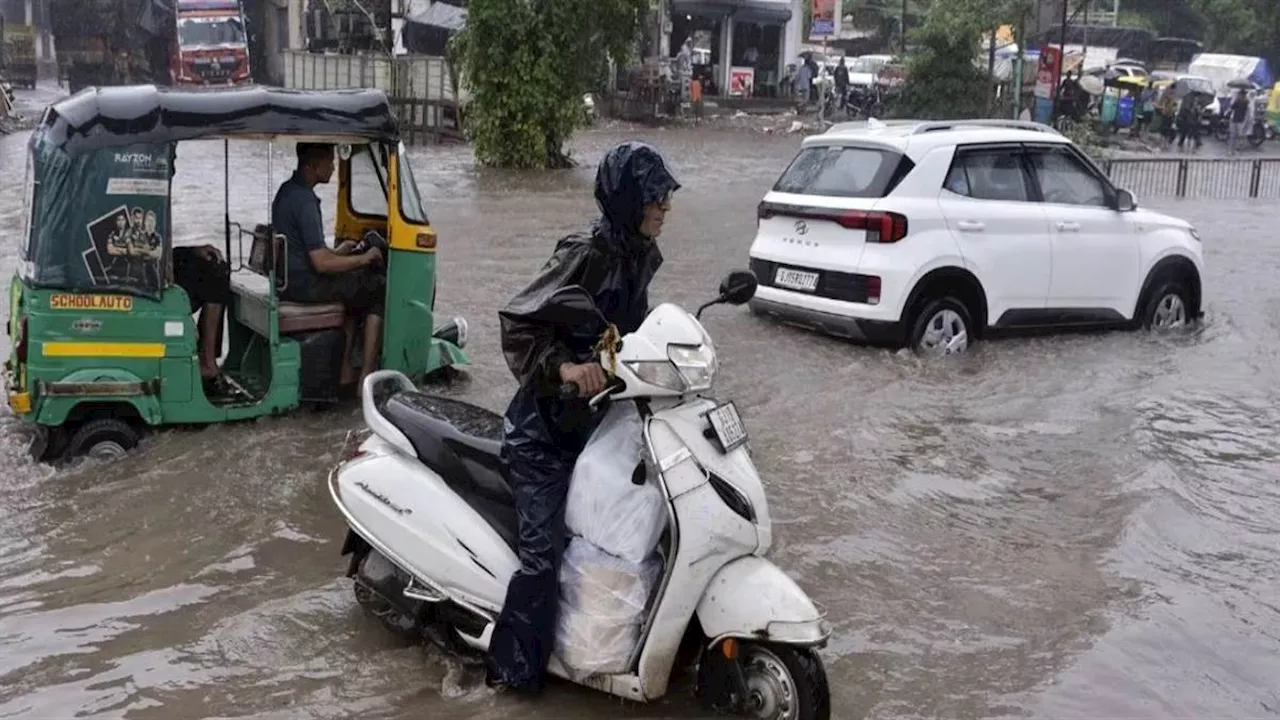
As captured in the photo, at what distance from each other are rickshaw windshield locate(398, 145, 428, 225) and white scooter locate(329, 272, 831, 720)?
3.40 meters

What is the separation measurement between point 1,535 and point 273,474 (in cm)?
135

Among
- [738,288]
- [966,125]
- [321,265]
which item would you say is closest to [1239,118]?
[966,125]

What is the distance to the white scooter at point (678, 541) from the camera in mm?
4117

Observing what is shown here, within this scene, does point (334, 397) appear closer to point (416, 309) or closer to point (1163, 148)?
point (416, 309)

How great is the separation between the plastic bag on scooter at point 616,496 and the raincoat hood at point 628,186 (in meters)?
0.56

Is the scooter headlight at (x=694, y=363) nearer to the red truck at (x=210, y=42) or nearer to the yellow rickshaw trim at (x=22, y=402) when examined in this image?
the yellow rickshaw trim at (x=22, y=402)

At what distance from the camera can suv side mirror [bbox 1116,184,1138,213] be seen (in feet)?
34.4

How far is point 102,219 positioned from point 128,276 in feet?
1.04

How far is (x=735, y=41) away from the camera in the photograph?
4497cm

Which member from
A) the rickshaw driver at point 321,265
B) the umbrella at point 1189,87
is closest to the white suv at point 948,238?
the rickshaw driver at point 321,265

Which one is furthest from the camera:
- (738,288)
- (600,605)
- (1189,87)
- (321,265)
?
(1189,87)

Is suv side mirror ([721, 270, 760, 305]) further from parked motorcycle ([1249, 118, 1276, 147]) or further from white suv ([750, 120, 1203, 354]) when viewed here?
parked motorcycle ([1249, 118, 1276, 147])

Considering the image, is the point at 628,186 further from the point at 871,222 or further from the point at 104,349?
the point at 871,222

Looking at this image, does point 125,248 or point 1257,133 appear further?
point 1257,133
